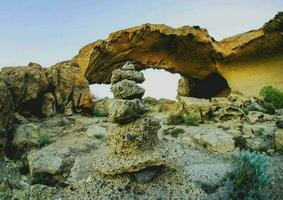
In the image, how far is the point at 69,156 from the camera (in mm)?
13422

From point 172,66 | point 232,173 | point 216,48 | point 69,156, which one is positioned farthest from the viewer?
point 172,66

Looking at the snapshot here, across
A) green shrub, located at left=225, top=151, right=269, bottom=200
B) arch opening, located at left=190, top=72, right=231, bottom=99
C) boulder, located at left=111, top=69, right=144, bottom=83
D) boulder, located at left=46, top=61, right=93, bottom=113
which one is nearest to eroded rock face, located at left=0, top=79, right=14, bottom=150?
boulder, located at left=46, top=61, right=93, bottom=113

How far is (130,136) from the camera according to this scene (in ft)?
31.3

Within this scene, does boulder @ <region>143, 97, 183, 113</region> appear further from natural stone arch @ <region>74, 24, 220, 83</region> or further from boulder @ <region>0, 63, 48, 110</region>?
boulder @ <region>0, 63, 48, 110</region>

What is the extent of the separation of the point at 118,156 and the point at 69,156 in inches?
171

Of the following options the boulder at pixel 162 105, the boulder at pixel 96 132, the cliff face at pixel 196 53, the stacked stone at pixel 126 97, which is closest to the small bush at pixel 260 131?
the boulder at pixel 96 132

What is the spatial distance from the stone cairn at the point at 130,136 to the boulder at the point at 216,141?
432 cm

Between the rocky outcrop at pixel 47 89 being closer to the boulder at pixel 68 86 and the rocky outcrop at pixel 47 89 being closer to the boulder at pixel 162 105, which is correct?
the boulder at pixel 68 86

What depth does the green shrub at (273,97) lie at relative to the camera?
21047 mm

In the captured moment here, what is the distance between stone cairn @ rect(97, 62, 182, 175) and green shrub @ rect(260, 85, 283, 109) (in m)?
12.6

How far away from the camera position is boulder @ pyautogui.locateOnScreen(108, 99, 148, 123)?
9.76 meters

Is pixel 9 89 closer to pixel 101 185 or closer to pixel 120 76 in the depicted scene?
pixel 120 76

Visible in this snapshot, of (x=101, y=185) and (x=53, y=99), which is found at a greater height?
(x=53, y=99)

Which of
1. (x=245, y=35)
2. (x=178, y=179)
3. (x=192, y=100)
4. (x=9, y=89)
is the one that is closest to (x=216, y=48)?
(x=245, y=35)
